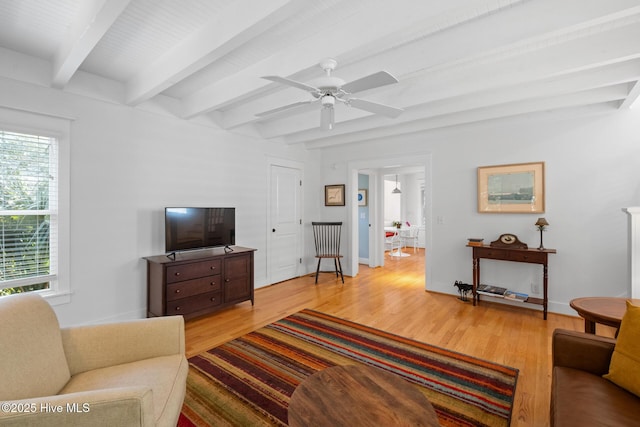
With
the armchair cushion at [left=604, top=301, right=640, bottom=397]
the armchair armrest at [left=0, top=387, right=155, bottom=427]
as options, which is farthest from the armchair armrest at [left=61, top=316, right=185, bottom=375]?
the armchair cushion at [left=604, top=301, right=640, bottom=397]

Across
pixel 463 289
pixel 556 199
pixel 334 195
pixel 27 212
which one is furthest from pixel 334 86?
pixel 334 195

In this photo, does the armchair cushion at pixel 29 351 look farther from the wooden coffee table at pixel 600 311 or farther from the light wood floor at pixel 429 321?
the wooden coffee table at pixel 600 311

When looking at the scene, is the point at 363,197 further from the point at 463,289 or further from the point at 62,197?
the point at 62,197

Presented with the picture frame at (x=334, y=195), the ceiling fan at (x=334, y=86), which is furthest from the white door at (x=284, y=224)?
the ceiling fan at (x=334, y=86)

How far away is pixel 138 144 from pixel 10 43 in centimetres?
126

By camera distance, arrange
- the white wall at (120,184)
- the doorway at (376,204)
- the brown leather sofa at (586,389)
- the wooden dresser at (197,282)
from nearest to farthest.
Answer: the brown leather sofa at (586,389) → the white wall at (120,184) → the wooden dresser at (197,282) → the doorway at (376,204)

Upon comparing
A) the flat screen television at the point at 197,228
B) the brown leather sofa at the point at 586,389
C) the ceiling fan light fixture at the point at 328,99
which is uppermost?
the ceiling fan light fixture at the point at 328,99

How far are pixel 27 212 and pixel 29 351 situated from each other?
2.04 m

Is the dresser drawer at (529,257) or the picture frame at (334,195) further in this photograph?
the picture frame at (334,195)

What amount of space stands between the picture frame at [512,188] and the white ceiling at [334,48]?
736 millimetres

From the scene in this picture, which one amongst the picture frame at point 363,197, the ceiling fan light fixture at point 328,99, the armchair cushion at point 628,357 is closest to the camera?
the armchair cushion at point 628,357

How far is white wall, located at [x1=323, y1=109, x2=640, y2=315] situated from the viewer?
3.44 m

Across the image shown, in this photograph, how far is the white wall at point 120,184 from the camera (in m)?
3.06

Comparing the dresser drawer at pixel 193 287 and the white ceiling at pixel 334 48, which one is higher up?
the white ceiling at pixel 334 48
